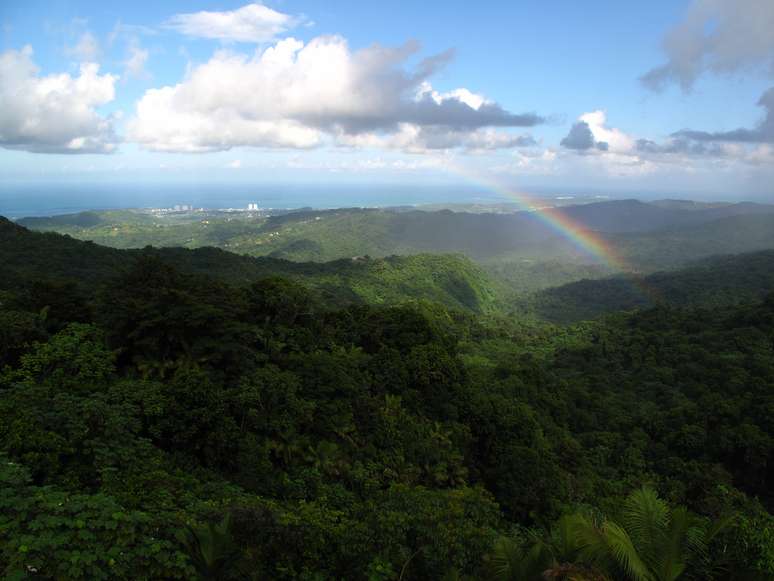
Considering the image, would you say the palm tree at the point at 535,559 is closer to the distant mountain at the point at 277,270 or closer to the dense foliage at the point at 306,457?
the dense foliage at the point at 306,457

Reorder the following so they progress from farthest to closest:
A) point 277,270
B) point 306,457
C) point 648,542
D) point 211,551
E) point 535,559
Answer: point 277,270 → point 306,457 → point 648,542 → point 535,559 → point 211,551

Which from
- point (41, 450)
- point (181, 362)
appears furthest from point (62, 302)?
point (41, 450)

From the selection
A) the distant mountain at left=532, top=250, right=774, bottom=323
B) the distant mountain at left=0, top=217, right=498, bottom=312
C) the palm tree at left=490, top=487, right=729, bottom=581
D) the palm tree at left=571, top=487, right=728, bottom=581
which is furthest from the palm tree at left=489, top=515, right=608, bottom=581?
the distant mountain at left=532, top=250, right=774, bottom=323

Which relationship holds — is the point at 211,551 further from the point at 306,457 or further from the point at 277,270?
the point at 277,270

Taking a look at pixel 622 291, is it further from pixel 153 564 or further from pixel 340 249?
pixel 153 564

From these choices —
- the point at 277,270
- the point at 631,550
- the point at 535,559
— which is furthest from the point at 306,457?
the point at 277,270

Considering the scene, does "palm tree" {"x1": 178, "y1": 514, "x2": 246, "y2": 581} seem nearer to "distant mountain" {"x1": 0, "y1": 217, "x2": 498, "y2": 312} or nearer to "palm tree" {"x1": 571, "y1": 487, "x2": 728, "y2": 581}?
"palm tree" {"x1": 571, "y1": 487, "x2": 728, "y2": 581}
